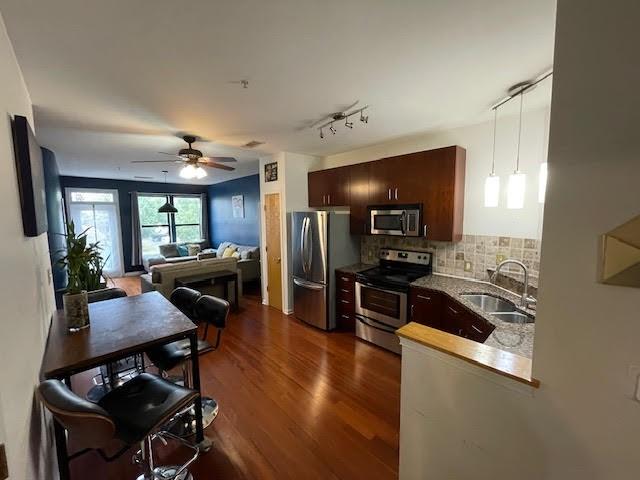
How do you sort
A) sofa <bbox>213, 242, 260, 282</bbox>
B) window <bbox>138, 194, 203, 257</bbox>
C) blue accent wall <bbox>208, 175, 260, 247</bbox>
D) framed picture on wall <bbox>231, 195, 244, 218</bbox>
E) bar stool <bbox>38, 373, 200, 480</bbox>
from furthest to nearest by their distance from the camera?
window <bbox>138, 194, 203, 257</bbox> < framed picture on wall <bbox>231, 195, 244, 218</bbox> < blue accent wall <bbox>208, 175, 260, 247</bbox> < sofa <bbox>213, 242, 260, 282</bbox> < bar stool <bbox>38, 373, 200, 480</bbox>

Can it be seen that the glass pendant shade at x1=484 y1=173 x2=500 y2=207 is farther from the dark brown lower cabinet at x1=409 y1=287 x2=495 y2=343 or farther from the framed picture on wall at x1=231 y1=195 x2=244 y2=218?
the framed picture on wall at x1=231 y1=195 x2=244 y2=218

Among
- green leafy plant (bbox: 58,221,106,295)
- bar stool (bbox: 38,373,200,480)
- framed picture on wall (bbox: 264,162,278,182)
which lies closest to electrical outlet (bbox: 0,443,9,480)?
bar stool (bbox: 38,373,200,480)

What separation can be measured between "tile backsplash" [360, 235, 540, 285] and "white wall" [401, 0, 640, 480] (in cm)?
175

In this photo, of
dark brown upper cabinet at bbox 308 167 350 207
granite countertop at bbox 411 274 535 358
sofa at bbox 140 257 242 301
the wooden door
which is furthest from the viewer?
the wooden door

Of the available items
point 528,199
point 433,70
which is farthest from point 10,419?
point 528,199

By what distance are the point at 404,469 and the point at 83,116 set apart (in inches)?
145

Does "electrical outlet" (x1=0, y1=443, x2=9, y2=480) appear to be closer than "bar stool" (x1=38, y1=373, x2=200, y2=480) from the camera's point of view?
Yes

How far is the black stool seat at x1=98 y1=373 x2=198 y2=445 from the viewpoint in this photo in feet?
4.35

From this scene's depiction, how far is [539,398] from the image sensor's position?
0.97 m

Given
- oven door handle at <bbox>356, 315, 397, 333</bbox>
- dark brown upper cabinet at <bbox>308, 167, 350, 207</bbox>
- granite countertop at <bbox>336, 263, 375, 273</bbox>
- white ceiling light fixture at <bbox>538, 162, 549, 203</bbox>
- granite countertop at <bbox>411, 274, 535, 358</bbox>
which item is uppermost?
dark brown upper cabinet at <bbox>308, 167, 350, 207</bbox>

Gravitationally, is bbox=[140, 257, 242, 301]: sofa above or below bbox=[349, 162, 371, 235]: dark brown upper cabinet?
below

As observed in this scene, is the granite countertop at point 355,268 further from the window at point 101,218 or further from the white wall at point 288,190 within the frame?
the window at point 101,218

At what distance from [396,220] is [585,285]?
7.83 ft

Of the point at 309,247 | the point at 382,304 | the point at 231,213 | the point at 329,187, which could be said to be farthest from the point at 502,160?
the point at 231,213
